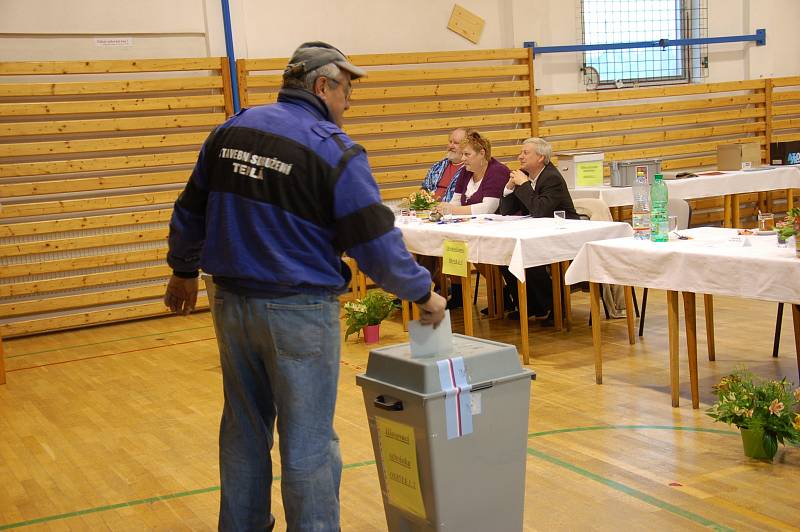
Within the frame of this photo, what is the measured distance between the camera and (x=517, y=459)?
109 inches

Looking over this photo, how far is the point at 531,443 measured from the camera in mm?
4020

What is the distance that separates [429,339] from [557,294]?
3.62 m

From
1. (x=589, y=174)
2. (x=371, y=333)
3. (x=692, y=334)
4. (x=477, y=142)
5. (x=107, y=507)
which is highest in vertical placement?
(x=477, y=142)

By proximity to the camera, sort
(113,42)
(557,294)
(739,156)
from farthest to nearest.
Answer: (739,156) → (113,42) → (557,294)

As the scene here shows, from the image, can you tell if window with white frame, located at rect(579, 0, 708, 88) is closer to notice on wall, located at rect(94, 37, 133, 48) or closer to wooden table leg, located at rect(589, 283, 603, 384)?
notice on wall, located at rect(94, 37, 133, 48)

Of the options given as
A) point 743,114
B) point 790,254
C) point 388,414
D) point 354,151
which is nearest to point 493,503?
point 388,414

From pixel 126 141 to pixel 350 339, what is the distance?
2856 millimetres

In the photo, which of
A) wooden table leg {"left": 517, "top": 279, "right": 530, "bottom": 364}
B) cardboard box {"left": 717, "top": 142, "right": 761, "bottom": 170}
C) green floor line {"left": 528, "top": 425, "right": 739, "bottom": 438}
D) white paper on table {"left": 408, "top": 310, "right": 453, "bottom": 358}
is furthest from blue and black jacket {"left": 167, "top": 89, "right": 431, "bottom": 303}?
cardboard box {"left": 717, "top": 142, "right": 761, "bottom": 170}

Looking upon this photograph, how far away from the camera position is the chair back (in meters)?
6.36

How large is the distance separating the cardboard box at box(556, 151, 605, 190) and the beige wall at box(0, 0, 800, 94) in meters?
1.43

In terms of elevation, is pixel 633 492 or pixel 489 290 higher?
pixel 489 290

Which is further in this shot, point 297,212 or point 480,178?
point 480,178

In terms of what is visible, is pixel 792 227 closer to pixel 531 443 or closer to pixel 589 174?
pixel 531 443

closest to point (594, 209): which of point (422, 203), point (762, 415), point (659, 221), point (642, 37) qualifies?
point (422, 203)
